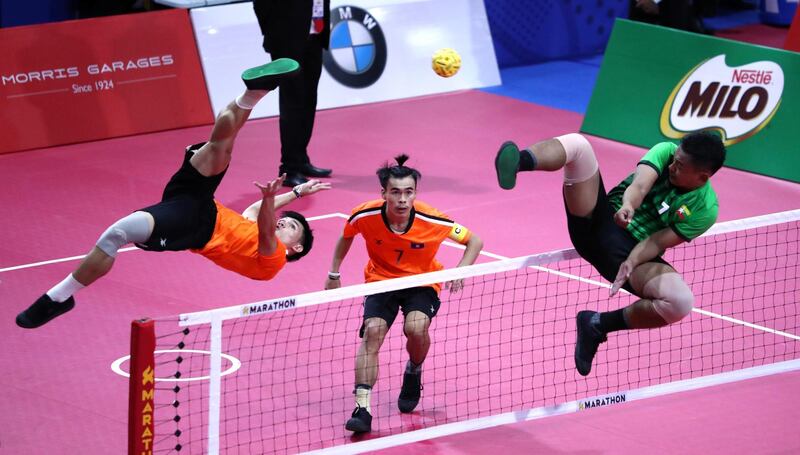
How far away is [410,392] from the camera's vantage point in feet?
27.8

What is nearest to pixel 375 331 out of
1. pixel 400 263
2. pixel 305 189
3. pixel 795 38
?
pixel 400 263

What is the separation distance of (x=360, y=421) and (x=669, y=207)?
2.50 meters

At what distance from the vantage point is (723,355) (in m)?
9.57

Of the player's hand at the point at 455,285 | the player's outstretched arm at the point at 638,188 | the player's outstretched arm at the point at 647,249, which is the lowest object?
the player's hand at the point at 455,285

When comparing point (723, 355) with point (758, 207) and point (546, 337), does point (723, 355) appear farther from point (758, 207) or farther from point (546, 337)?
point (758, 207)

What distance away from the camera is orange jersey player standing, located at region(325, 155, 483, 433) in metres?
8.16

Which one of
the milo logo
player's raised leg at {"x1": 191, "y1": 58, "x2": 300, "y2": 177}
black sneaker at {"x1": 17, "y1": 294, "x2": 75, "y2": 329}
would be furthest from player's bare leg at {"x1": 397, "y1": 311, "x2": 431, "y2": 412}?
the milo logo

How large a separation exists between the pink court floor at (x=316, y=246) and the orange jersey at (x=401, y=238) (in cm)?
125

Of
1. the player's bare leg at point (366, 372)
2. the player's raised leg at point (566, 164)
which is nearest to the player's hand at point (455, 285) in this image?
the player's bare leg at point (366, 372)

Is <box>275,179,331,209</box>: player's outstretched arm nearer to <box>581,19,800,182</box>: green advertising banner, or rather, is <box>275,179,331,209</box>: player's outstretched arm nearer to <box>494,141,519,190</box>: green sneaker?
<box>494,141,519,190</box>: green sneaker

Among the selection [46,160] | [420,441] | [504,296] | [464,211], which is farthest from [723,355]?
[46,160]

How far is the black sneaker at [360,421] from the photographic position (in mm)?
7969

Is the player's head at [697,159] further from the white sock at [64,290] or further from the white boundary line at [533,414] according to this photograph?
the white sock at [64,290]

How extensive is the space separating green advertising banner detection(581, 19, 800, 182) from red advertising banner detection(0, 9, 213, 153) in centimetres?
546
